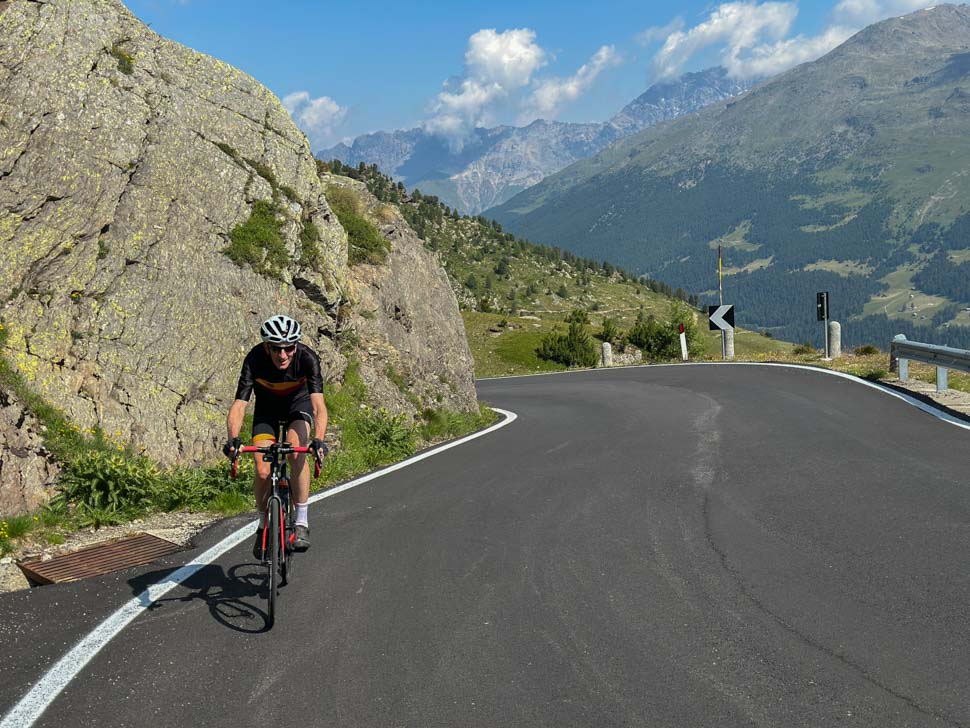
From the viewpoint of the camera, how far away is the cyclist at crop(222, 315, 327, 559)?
20.6 ft

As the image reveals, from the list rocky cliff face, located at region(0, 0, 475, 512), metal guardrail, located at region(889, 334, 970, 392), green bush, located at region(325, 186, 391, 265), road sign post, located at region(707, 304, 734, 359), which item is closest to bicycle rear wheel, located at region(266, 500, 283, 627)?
rocky cliff face, located at region(0, 0, 475, 512)

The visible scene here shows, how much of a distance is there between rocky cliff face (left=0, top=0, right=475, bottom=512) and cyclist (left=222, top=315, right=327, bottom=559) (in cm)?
314

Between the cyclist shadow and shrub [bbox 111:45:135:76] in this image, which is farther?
shrub [bbox 111:45:135:76]

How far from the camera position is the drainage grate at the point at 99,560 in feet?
21.9

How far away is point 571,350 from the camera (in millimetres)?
40562


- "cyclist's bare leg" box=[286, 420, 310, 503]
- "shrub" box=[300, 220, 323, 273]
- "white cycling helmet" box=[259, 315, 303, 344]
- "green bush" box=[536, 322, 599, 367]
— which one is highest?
"shrub" box=[300, 220, 323, 273]

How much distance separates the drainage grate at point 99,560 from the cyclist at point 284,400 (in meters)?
1.28

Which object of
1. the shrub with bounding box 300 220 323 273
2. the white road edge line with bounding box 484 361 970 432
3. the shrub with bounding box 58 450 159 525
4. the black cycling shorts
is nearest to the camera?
the black cycling shorts

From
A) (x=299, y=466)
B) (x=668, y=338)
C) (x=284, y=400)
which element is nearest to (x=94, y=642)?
(x=299, y=466)

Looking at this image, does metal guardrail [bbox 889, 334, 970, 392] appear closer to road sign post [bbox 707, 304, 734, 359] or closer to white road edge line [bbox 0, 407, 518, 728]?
white road edge line [bbox 0, 407, 518, 728]

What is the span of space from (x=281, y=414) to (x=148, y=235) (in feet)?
18.0

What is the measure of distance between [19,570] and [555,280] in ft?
311

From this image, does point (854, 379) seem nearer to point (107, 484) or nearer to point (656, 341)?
point (107, 484)

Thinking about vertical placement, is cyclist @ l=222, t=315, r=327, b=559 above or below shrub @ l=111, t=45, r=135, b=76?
below
